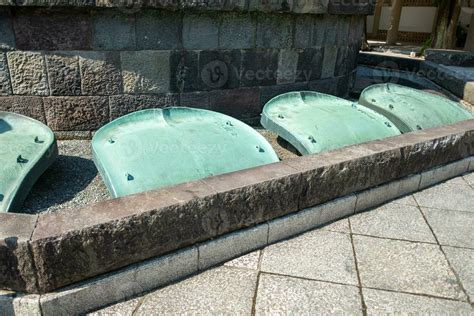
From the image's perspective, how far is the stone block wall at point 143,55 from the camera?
4.08m

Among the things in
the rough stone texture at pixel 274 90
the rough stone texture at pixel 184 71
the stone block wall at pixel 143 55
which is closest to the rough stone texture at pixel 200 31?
the stone block wall at pixel 143 55

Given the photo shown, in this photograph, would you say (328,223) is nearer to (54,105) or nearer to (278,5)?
(278,5)

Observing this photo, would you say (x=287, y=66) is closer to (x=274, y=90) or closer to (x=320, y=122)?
(x=274, y=90)

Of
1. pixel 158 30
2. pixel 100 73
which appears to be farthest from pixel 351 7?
pixel 100 73

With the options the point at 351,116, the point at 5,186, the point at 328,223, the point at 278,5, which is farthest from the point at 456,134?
the point at 5,186

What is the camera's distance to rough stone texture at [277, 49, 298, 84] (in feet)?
17.4

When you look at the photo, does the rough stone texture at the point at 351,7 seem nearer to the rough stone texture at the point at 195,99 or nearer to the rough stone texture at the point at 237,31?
the rough stone texture at the point at 237,31

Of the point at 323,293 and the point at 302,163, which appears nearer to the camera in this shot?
the point at 323,293

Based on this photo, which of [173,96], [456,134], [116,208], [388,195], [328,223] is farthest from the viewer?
[173,96]

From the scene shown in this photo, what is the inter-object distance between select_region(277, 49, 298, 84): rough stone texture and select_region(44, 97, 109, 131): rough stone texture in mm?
2403

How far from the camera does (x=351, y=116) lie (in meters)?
4.71

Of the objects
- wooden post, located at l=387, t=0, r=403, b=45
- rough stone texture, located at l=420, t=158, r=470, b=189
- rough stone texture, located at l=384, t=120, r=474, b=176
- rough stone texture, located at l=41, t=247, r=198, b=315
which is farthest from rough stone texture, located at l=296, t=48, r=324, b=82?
wooden post, located at l=387, t=0, r=403, b=45

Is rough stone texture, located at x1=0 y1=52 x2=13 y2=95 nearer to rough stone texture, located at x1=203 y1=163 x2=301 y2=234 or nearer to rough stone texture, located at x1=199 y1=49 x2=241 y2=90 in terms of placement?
rough stone texture, located at x1=199 y1=49 x2=241 y2=90

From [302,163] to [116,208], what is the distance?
1554 millimetres
